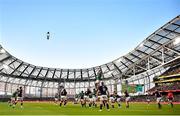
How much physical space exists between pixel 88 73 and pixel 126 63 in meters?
15.6

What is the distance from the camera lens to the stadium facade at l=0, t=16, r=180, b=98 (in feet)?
164

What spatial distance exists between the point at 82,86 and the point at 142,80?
19.7 metres

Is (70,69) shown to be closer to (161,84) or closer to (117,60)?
(117,60)

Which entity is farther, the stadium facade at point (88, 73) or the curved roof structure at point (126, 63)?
the stadium facade at point (88, 73)

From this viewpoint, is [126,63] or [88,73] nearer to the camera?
[126,63]

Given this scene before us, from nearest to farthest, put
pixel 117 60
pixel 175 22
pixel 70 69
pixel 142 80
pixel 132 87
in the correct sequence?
pixel 175 22
pixel 132 87
pixel 117 60
pixel 142 80
pixel 70 69

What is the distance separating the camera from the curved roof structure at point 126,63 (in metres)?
40.8

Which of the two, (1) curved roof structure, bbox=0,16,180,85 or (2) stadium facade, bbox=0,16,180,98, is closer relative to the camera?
(1) curved roof structure, bbox=0,16,180,85

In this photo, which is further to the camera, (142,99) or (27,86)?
(27,86)

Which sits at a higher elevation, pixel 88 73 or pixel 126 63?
pixel 126 63

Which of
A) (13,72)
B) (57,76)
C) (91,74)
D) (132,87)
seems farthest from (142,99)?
(13,72)

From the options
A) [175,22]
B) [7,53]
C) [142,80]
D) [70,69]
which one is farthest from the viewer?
[70,69]

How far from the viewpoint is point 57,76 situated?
245ft

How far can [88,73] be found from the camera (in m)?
73.2
